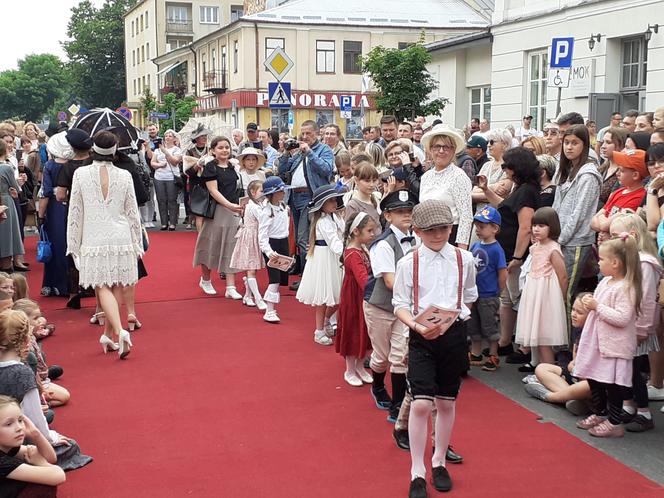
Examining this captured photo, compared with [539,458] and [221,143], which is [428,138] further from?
[221,143]

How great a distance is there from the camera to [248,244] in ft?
31.6

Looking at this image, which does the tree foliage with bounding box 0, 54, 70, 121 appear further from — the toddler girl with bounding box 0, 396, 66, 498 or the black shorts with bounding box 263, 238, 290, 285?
the toddler girl with bounding box 0, 396, 66, 498

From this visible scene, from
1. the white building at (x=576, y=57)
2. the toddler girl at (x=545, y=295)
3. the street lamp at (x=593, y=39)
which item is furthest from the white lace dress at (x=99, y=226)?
the street lamp at (x=593, y=39)

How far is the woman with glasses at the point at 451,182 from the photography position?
6895mm

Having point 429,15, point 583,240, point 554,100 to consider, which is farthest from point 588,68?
point 429,15

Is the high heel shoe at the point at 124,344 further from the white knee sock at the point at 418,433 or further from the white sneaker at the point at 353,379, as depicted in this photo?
the white knee sock at the point at 418,433

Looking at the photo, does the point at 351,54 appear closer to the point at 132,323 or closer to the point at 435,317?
the point at 132,323

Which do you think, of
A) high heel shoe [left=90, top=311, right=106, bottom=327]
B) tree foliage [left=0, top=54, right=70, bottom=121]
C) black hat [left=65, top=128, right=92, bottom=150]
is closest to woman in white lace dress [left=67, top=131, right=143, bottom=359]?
black hat [left=65, top=128, right=92, bottom=150]

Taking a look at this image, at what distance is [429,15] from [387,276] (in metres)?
44.7

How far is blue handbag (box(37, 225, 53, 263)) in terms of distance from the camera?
963 centimetres

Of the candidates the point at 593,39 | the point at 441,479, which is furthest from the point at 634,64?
the point at 441,479

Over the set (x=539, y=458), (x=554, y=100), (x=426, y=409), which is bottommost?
(x=539, y=458)

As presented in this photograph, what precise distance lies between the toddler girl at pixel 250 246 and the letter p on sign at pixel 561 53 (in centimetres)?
610

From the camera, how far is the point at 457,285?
4.76m
